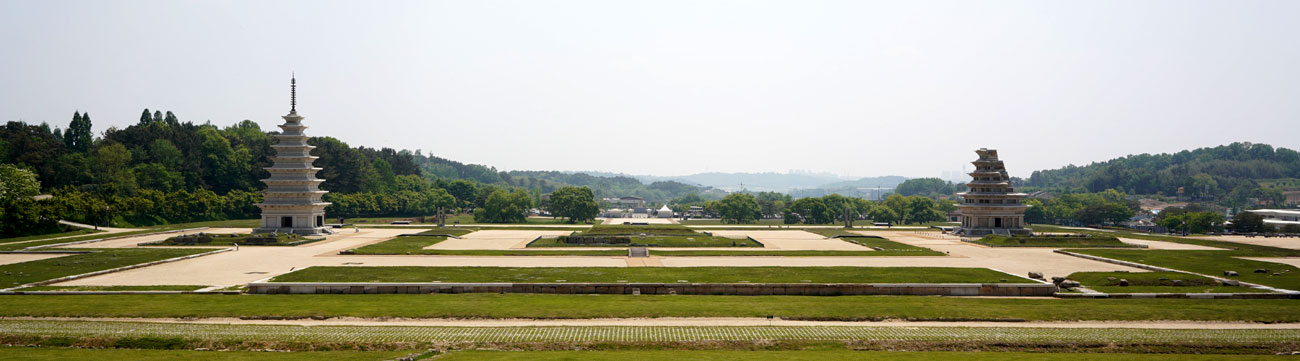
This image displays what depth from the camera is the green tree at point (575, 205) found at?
121 metres

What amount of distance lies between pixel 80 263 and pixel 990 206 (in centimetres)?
7977

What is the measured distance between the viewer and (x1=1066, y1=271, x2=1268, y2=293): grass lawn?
36625mm

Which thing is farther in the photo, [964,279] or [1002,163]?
[1002,163]

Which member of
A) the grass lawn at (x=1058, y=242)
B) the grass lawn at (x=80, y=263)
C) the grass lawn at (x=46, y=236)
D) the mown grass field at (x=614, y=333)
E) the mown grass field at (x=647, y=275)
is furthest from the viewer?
the grass lawn at (x=1058, y=242)

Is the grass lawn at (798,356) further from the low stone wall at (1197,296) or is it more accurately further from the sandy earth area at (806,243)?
the sandy earth area at (806,243)

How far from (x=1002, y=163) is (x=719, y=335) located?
252 feet

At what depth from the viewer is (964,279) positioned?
3928 centimetres

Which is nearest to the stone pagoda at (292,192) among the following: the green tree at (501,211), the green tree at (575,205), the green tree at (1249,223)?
the green tree at (501,211)

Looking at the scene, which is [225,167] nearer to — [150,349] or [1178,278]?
[150,349]

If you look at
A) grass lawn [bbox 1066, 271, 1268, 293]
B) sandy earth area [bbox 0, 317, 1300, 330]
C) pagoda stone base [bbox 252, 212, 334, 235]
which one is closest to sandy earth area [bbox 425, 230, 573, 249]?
pagoda stone base [bbox 252, 212, 334, 235]

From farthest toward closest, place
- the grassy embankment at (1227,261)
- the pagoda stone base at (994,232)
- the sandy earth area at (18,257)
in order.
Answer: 1. the pagoda stone base at (994,232)
2. the sandy earth area at (18,257)
3. the grassy embankment at (1227,261)

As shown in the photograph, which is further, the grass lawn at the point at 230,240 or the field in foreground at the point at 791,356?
the grass lawn at the point at 230,240

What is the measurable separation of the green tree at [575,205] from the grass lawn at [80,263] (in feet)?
219

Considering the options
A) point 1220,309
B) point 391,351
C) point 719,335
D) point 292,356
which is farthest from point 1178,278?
point 292,356
